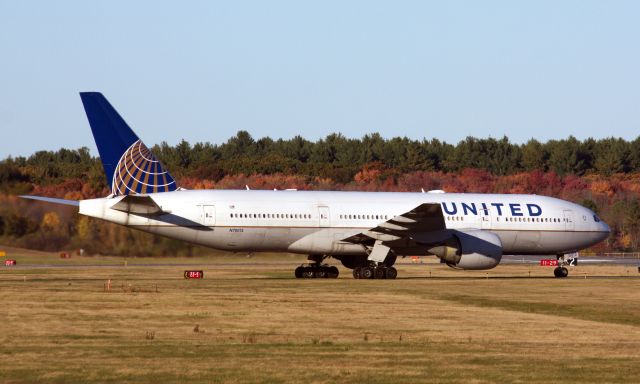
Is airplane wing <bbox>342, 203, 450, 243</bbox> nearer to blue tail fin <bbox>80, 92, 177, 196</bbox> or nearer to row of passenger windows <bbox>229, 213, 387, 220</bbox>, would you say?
row of passenger windows <bbox>229, 213, 387, 220</bbox>

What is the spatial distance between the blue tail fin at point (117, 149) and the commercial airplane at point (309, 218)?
0.13 feet

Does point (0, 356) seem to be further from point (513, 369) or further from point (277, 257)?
point (277, 257)

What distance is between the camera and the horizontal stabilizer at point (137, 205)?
41.3 m

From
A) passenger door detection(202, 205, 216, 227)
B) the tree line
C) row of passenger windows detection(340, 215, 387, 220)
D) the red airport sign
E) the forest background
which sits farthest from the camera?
the tree line

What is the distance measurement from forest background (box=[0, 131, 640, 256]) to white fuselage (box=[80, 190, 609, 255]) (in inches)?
774

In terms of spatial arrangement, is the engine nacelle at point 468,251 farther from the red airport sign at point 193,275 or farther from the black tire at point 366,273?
the red airport sign at point 193,275

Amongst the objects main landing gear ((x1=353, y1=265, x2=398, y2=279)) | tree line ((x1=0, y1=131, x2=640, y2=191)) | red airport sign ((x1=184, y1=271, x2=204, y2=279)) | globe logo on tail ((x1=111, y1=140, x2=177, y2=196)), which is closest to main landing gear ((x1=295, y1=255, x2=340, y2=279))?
main landing gear ((x1=353, y1=265, x2=398, y2=279))

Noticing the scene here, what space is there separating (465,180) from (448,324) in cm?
9225

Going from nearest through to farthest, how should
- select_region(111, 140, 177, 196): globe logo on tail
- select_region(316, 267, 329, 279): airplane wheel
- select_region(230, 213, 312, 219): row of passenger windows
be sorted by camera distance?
select_region(111, 140, 177, 196): globe logo on tail → select_region(230, 213, 312, 219): row of passenger windows → select_region(316, 267, 329, 279): airplane wheel

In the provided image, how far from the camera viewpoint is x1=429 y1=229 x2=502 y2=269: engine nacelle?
44812 millimetres

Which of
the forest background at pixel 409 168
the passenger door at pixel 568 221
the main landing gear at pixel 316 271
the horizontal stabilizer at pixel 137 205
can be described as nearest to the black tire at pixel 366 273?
the main landing gear at pixel 316 271

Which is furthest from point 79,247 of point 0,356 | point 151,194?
point 0,356

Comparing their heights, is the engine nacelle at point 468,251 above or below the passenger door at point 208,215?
below

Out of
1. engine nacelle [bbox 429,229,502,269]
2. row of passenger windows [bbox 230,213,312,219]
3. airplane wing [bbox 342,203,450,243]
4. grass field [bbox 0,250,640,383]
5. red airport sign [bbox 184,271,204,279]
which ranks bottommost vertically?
grass field [bbox 0,250,640,383]
